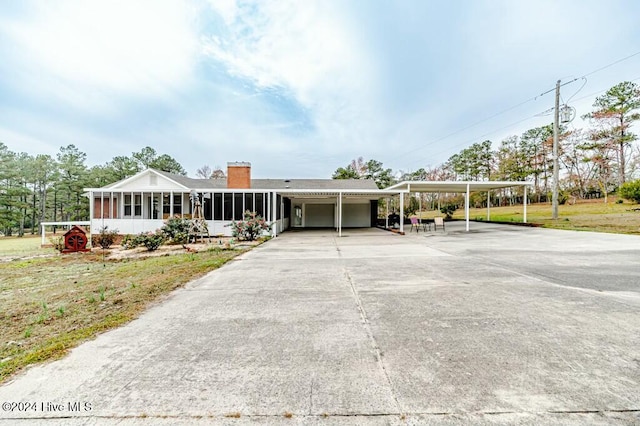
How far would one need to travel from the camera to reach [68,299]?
15.0 feet

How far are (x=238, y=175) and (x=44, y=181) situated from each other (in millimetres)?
25521

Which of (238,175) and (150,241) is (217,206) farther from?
(150,241)

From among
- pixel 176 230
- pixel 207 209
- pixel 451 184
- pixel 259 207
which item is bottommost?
pixel 176 230

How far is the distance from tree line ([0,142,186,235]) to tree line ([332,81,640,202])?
88.4 ft

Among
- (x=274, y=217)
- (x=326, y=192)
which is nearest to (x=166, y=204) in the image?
(x=274, y=217)

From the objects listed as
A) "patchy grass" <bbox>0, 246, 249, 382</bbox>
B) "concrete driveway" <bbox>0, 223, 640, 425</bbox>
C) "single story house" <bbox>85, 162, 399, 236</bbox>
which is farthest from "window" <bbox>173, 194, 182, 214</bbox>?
"concrete driveway" <bbox>0, 223, 640, 425</bbox>

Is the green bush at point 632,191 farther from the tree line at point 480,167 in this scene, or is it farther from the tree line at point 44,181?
the tree line at point 44,181

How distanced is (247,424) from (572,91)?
946 inches

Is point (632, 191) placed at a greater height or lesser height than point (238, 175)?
lesser

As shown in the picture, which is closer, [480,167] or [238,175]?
[238,175]

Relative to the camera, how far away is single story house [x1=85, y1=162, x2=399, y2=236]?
15312mm

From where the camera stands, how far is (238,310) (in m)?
3.82

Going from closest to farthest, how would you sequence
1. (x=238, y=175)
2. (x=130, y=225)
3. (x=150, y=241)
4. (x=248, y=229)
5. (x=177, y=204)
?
1. (x=150, y=241)
2. (x=248, y=229)
3. (x=130, y=225)
4. (x=177, y=204)
5. (x=238, y=175)

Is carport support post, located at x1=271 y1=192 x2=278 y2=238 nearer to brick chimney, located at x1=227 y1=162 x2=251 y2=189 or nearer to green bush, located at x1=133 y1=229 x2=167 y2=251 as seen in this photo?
brick chimney, located at x1=227 y1=162 x2=251 y2=189
